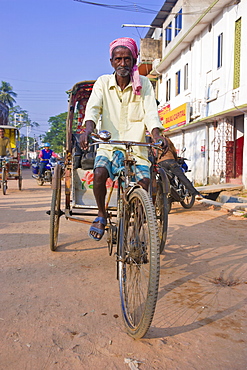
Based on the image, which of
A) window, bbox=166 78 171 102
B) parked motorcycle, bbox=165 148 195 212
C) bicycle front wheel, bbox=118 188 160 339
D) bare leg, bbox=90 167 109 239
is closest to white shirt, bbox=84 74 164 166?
bare leg, bbox=90 167 109 239

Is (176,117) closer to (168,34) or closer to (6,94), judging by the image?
(168,34)

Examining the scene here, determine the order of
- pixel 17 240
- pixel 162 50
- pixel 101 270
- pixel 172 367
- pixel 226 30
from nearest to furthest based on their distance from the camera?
1. pixel 172 367
2. pixel 101 270
3. pixel 17 240
4. pixel 226 30
5. pixel 162 50

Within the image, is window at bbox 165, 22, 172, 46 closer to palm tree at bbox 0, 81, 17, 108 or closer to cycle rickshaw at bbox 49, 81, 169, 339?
cycle rickshaw at bbox 49, 81, 169, 339

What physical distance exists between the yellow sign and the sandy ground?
46.3 feet

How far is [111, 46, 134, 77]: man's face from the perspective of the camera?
336 centimetres

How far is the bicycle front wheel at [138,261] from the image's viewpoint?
7.25ft

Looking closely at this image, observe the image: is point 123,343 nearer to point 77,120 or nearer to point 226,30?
point 77,120

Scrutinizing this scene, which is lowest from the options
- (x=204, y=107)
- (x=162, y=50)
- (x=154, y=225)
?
(x=154, y=225)

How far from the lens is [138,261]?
8.27 feet

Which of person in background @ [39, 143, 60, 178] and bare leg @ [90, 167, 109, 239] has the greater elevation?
person in background @ [39, 143, 60, 178]

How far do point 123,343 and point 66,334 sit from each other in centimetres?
38

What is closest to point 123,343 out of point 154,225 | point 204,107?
point 154,225

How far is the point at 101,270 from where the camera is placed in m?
3.86

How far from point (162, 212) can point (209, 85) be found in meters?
12.9
